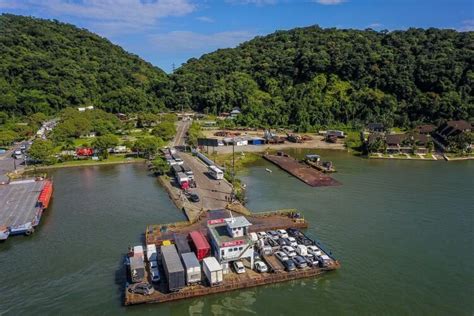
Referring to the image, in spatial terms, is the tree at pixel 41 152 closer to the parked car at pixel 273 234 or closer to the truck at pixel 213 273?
the parked car at pixel 273 234

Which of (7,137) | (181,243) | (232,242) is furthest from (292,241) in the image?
(7,137)

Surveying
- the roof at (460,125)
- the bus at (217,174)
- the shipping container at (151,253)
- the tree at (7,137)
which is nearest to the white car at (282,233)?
the shipping container at (151,253)

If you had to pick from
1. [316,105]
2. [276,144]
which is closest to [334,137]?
[276,144]

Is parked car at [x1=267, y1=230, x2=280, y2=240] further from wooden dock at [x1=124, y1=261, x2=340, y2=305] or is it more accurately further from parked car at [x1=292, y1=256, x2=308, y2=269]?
wooden dock at [x1=124, y1=261, x2=340, y2=305]

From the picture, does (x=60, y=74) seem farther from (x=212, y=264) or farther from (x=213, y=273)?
(x=213, y=273)

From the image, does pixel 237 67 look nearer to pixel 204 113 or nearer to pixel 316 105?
pixel 204 113

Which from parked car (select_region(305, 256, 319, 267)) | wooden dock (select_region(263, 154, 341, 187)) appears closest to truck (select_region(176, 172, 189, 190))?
wooden dock (select_region(263, 154, 341, 187))
